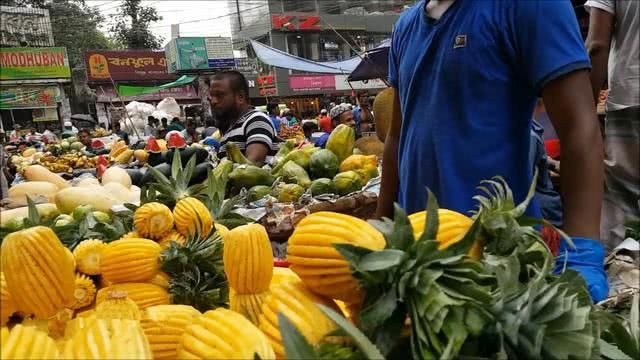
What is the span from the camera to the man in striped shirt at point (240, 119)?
4180mm

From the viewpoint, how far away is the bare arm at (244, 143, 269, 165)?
4117 millimetres

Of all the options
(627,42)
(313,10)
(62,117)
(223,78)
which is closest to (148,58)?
(62,117)

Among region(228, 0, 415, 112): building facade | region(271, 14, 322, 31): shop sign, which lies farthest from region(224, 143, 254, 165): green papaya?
region(271, 14, 322, 31): shop sign

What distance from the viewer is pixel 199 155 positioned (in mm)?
4102

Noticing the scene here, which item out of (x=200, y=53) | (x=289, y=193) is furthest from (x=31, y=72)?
(x=289, y=193)

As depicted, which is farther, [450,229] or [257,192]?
[257,192]

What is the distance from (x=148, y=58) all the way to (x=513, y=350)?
31.3 meters

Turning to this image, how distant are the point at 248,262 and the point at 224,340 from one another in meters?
0.32

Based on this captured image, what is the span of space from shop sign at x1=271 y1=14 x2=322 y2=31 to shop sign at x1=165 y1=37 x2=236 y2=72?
384 centimetres

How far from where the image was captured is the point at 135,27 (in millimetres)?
40156

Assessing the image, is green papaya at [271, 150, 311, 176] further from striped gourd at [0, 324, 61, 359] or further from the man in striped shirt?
striped gourd at [0, 324, 61, 359]

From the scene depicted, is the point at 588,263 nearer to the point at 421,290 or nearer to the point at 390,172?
the point at 421,290

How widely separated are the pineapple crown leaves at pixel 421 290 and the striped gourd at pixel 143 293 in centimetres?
80

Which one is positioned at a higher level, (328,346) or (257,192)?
(328,346)
